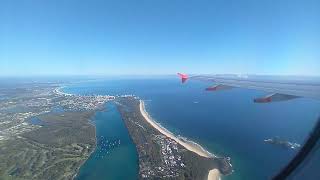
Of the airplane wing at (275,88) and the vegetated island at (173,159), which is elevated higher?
the airplane wing at (275,88)

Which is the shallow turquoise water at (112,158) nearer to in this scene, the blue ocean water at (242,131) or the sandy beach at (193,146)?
the blue ocean water at (242,131)

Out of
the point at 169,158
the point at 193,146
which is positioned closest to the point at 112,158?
the point at 169,158

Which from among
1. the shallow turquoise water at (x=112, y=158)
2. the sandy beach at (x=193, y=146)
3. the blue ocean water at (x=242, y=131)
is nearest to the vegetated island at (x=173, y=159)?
the sandy beach at (x=193, y=146)

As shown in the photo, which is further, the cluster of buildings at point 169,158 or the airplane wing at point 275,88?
the cluster of buildings at point 169,158

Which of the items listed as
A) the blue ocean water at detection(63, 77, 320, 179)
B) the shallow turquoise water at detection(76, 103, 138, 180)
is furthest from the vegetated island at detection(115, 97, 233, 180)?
the blue ocean water at detection(63, 77, 320, 179)

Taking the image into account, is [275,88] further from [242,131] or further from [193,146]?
[242,131]
